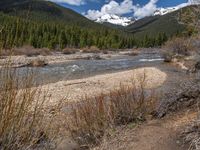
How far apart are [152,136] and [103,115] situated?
1.18m

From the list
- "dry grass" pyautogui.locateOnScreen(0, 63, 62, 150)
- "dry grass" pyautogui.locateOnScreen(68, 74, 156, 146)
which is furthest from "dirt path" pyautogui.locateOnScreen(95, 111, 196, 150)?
"dry grass" pyautogui.locateOnScreen(0, 63, 62, 150)

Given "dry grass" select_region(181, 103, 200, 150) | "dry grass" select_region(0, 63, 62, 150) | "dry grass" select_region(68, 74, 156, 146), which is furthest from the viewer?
"dry grass" select_region(68, 74, 156, 146)

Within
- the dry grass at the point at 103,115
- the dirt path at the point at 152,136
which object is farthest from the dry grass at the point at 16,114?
the dry grass at the point at 103,115

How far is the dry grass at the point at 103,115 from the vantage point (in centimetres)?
782

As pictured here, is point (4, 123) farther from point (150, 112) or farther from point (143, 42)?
point (143, 42)

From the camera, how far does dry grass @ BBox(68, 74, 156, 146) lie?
782cm

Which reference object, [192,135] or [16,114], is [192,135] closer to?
[192,135]

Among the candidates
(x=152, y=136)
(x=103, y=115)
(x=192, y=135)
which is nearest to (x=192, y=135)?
(x=192, y=135)

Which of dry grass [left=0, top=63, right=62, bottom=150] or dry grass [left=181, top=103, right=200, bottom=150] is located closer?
dry grass [left=0, top=63, right=62, bottom=150]

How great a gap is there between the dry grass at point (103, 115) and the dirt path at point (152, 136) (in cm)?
38

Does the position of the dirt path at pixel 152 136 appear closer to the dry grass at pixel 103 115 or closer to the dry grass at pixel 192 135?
the dry grass at pixel 192 135

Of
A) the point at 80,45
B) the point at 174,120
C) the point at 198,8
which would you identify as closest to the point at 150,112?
the point at 174,120

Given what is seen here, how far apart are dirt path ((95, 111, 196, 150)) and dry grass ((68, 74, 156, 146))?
0.38m

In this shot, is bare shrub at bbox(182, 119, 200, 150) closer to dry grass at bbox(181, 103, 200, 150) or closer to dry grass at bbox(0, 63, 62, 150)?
dry grass at bbox(181, 103, 200, 150)
